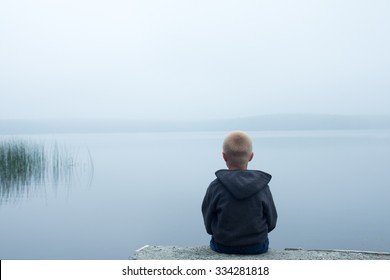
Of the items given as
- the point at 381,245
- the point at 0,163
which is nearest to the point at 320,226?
→ the point at 381,245

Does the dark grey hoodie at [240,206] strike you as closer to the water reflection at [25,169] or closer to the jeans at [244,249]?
the jeans at [244,249]

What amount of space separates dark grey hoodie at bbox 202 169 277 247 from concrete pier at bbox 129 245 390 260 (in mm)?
157

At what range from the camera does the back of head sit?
3080 millimetres

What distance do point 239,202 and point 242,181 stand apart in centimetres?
14

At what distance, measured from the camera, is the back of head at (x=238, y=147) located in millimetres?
3080

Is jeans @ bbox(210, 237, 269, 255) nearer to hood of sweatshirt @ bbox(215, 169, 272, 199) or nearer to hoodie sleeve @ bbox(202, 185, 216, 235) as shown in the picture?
hoodie sleeve @ bbox(202, 185, 216, 235)

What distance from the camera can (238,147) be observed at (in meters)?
3.08

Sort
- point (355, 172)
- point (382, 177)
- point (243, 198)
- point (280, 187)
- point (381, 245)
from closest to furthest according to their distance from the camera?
point (243, 198) < point (381, 245) < point (280, 187) < point (382, 177) < point (355, 172)

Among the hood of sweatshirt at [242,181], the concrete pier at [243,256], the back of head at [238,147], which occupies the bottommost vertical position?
the concrete pier at [243,256]

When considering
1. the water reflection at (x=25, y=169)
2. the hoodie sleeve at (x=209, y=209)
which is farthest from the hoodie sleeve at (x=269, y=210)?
the water reflection at (x=25, y=169)

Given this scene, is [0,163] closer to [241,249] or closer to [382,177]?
[241,249]

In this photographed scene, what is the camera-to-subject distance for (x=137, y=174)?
16.7m

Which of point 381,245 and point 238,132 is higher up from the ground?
point 238,132

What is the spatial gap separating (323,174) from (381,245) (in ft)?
32.0
